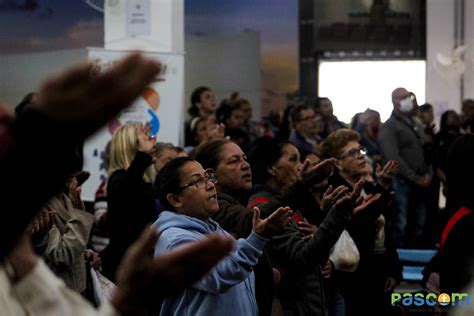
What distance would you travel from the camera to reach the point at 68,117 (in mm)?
1325

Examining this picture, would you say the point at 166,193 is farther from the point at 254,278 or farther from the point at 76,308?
the point at 76,308

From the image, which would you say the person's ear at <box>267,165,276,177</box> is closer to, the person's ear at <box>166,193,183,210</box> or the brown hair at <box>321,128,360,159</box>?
the brown hair at <box>321,128,360,159</box>

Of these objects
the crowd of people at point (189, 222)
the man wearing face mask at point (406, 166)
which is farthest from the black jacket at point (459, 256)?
the man wearing face mask at point (406, 166)

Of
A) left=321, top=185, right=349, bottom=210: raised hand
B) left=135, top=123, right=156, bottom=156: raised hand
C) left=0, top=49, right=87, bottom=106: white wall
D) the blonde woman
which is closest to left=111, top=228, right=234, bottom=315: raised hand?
left=321, top=185, right=349, bottom=210: raised hand

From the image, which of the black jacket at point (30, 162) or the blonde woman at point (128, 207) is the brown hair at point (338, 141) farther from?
the black jacket at point (30, 162)

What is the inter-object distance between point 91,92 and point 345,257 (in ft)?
14.1

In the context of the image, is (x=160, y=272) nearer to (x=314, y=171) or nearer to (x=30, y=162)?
(x=30, y=162)

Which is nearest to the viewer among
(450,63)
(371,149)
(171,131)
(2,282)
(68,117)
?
(68,117)

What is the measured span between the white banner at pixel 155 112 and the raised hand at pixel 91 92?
282 inches

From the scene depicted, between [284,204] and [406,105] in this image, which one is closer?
[284,204]

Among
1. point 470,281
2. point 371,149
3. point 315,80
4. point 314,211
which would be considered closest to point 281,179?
point 314,211

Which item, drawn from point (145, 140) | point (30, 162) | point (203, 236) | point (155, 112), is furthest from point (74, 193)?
point (155, 112)

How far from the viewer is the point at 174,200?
4.17 meters

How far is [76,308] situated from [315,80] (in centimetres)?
1521
